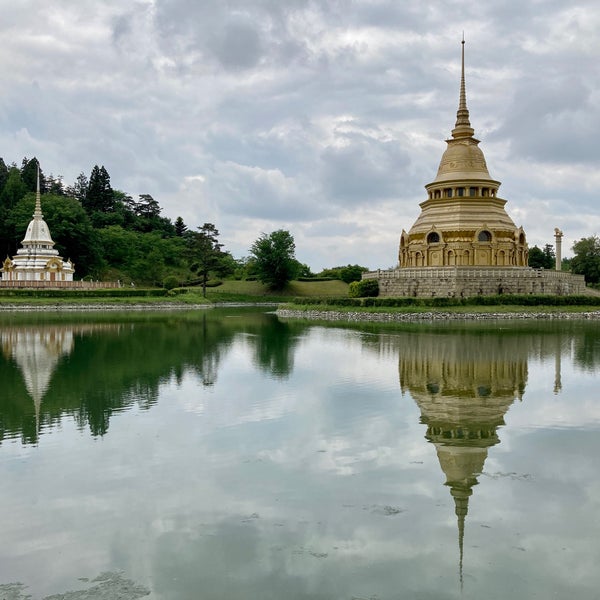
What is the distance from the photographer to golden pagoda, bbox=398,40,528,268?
58.2m

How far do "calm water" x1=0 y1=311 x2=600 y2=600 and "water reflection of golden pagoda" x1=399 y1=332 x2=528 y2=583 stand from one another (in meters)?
0.07

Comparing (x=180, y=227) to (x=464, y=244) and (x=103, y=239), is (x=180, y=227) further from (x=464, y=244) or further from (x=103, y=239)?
(x=464, y=244)

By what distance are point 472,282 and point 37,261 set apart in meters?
51.1

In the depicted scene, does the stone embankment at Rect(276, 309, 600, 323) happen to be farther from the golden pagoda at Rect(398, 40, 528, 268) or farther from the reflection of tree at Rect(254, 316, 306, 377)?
the golden pagoda at Rect(398, 40, 528, 268)

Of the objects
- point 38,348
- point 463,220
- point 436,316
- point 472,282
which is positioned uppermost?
point 463,220

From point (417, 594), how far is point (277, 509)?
2.76 metres

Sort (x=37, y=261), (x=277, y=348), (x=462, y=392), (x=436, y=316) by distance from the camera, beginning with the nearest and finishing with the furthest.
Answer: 1. (x=462, y=392)
2. (x=277, y=348)
3. (x=436, y=316)
4. (x=37, y=261)

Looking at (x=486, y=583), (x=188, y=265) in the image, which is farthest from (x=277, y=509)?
(x=188, y=265)

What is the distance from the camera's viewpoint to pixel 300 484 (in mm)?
10258

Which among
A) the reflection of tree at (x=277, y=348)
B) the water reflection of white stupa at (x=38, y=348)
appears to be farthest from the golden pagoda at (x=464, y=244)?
the water reflection of white stupa at (x=38, y=348)

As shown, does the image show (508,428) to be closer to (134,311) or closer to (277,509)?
(277,509)

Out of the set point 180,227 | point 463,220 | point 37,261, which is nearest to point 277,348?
point 463,220

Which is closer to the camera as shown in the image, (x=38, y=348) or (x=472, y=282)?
(x=38, y=348)

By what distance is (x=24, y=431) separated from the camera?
1351 centimetres
